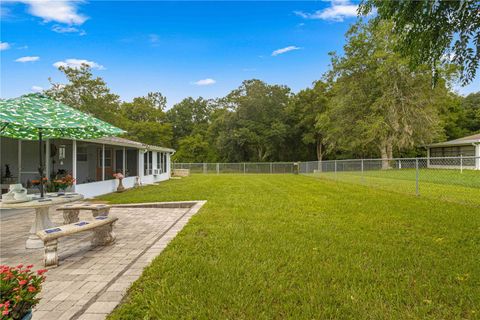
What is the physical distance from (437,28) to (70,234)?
521cm

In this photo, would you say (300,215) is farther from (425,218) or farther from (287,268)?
(287,268)

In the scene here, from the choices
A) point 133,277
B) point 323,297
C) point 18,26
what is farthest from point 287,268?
point 18,26

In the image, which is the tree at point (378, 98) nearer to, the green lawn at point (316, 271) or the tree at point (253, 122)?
the tree at point (253, 122)

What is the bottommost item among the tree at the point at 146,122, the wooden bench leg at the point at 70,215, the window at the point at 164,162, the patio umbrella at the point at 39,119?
the wooden bench leg at the point at 70,215

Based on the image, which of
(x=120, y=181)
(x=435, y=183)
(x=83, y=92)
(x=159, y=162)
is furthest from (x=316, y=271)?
(x=83, y=92)

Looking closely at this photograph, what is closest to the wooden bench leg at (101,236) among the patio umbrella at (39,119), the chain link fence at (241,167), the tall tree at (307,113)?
the patio umbrella at (39,119)

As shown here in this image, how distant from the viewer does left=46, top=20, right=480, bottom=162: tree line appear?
22000mm

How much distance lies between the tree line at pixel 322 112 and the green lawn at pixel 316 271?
14278 mm

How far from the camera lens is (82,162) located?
11617 millimetres

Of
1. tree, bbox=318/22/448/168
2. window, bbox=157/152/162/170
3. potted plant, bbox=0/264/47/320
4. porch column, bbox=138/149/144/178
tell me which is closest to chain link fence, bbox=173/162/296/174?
tree, bbox=318/22/448/168

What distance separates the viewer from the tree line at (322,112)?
22.0m

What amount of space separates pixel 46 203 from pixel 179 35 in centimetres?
1042

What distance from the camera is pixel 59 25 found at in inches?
428

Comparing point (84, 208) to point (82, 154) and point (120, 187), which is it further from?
point (82, 154)
